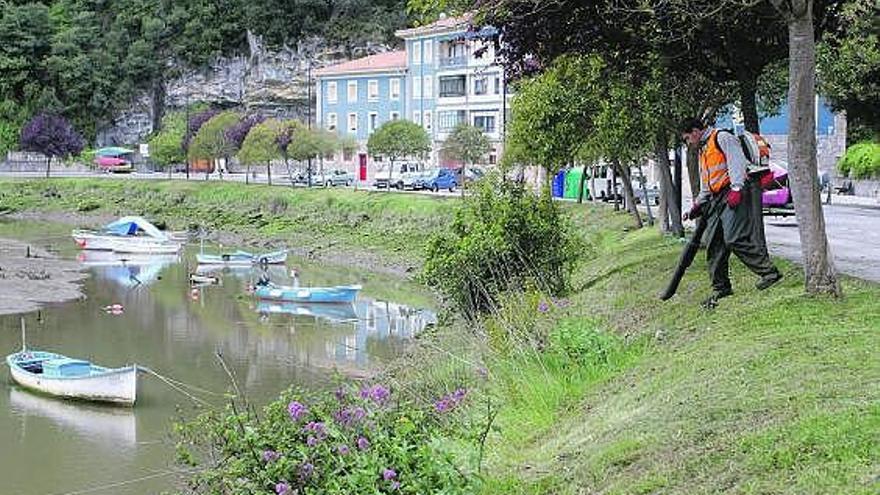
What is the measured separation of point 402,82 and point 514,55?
258ft

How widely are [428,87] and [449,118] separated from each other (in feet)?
13.2

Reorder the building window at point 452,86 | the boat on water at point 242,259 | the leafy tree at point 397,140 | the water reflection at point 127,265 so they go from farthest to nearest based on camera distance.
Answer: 1. the building window at point 452,86
2. the leafy tree at point 397,140
3. the boat on water at point 242,259
4. the water reflection at point 127,265

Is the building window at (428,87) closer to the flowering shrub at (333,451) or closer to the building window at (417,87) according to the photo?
the building window at (417,87)

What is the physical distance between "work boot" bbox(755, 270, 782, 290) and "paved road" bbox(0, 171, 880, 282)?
2.52 m

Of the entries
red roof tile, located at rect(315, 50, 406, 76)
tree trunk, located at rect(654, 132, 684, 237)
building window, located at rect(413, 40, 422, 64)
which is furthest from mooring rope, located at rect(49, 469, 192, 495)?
red roof tile, located at rect(315, 50, 406, 76)

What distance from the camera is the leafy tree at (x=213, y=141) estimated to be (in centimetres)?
8894

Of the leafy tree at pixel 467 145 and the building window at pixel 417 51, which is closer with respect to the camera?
the leafy tree at pixel 467 145

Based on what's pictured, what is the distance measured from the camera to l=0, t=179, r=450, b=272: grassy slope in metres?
58.3

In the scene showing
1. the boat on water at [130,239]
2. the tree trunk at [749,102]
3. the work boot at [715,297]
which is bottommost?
the boat on water at [130,239]

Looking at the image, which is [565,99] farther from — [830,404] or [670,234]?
[830,404]

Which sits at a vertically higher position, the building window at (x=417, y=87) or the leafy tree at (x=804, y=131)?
the building window at (x=417, y=87)

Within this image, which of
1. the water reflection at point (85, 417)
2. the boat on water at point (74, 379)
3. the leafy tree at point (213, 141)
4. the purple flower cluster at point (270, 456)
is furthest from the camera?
the leafy tree at point (213, 141)

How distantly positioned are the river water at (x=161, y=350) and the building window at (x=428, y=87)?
3949 centimetres

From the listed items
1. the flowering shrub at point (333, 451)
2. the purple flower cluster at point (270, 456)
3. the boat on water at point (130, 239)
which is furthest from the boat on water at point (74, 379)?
the boat on water at point (130, 239)
